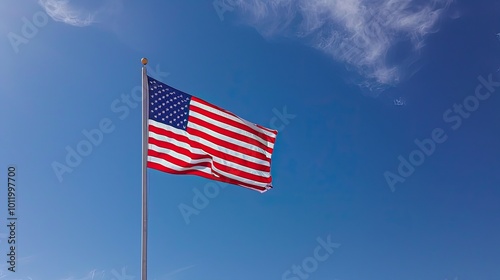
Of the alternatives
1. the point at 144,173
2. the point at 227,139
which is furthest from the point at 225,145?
the point at 144,173

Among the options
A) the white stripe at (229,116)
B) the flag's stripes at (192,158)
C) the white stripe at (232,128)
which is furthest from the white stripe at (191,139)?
the white stripe at (229,116)

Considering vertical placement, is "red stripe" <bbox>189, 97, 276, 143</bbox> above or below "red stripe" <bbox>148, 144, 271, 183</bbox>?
above

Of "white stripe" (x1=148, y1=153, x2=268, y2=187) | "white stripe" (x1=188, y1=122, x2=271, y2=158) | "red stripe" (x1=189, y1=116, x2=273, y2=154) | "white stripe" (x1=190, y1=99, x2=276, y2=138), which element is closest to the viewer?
"white stripe" (x1=148, y1=153, x2=268, y2=187)

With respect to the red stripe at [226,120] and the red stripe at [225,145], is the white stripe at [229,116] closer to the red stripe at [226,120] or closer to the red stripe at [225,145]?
the red stripe at [226,120]

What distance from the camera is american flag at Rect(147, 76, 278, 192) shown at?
18703mm

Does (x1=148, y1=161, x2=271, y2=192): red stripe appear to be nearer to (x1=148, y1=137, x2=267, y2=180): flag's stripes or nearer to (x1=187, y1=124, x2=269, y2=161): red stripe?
(x1=148, y1=137, x2=267, y2=180): flag's stripes

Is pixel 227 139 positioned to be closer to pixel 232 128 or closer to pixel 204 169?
pixel 232 128

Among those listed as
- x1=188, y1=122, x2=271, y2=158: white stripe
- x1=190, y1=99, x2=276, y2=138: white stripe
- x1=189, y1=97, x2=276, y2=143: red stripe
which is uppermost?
x1=190, y1=99, x2=276, y2=138: white stripe

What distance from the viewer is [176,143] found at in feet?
62.8

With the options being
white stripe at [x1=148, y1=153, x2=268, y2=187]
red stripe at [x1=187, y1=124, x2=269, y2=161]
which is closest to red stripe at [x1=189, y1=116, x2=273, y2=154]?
red stripe at [x1=187, y1=124, x2=269, y2=161]

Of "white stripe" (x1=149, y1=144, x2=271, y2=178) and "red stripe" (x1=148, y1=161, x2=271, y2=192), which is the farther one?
"white stripe" (x1=149, y1=144, x2=271, y2=178)

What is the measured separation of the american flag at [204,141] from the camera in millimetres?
18703

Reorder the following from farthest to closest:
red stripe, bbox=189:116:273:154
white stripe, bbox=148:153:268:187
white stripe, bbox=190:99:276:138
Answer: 1. white stripe, bbox=190:99:276:138
2. red stripe, bbox=189:116:273:154
3. white stripe, bbox=148:153:268:187

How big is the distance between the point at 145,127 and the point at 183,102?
2.19 m
